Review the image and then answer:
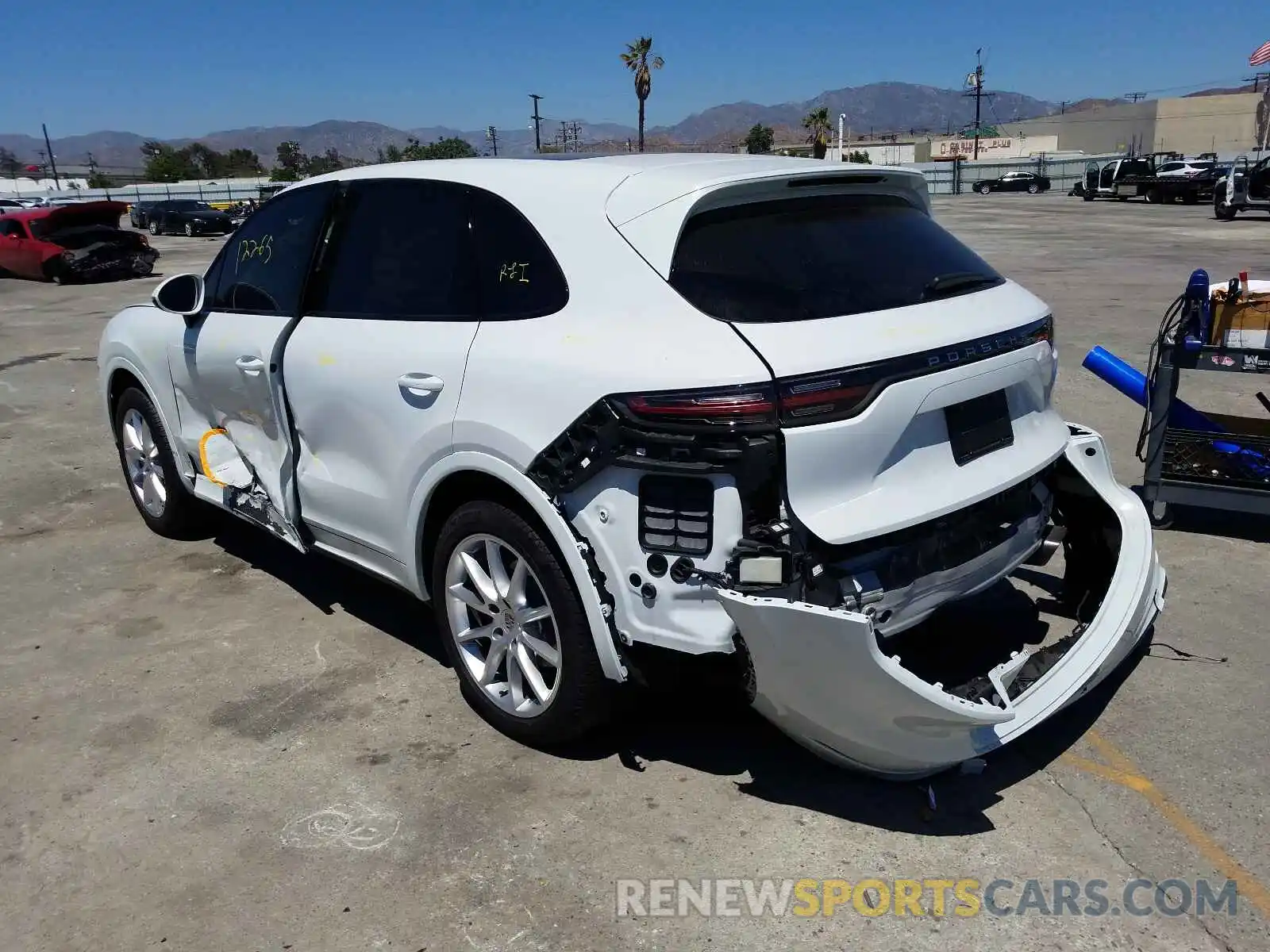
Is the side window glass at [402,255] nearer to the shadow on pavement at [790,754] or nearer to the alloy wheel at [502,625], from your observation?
the alloy wheel at [502,625]

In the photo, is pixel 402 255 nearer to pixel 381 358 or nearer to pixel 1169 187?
pixel 381 358

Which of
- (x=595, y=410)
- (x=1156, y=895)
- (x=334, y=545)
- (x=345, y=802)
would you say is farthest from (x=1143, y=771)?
(x=334, y=545)

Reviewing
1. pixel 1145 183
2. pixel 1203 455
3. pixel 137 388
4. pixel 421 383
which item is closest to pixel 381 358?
pixel 421 383

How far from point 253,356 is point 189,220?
3452 cm

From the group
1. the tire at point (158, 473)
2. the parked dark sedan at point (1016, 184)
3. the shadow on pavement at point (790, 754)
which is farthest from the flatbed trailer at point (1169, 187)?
the tire at point (158, 473)

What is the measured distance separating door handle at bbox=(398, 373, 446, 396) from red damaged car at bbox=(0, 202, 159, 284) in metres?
20.3

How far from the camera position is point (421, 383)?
10.8 ft

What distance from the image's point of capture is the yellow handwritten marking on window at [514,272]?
3.18m

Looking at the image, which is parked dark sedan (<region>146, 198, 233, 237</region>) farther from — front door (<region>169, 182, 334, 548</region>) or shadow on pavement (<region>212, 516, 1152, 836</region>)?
shadow on pavement (<region>212, 516, 1152, 836</region>)

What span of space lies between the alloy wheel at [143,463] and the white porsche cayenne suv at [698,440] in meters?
1.73

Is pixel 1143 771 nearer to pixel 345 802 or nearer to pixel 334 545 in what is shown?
pixel 345 802

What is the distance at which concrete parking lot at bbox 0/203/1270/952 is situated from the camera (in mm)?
2609

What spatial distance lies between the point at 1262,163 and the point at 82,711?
32.5m

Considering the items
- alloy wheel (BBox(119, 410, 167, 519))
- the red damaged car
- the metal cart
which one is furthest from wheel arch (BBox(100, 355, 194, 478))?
the red damaged car
